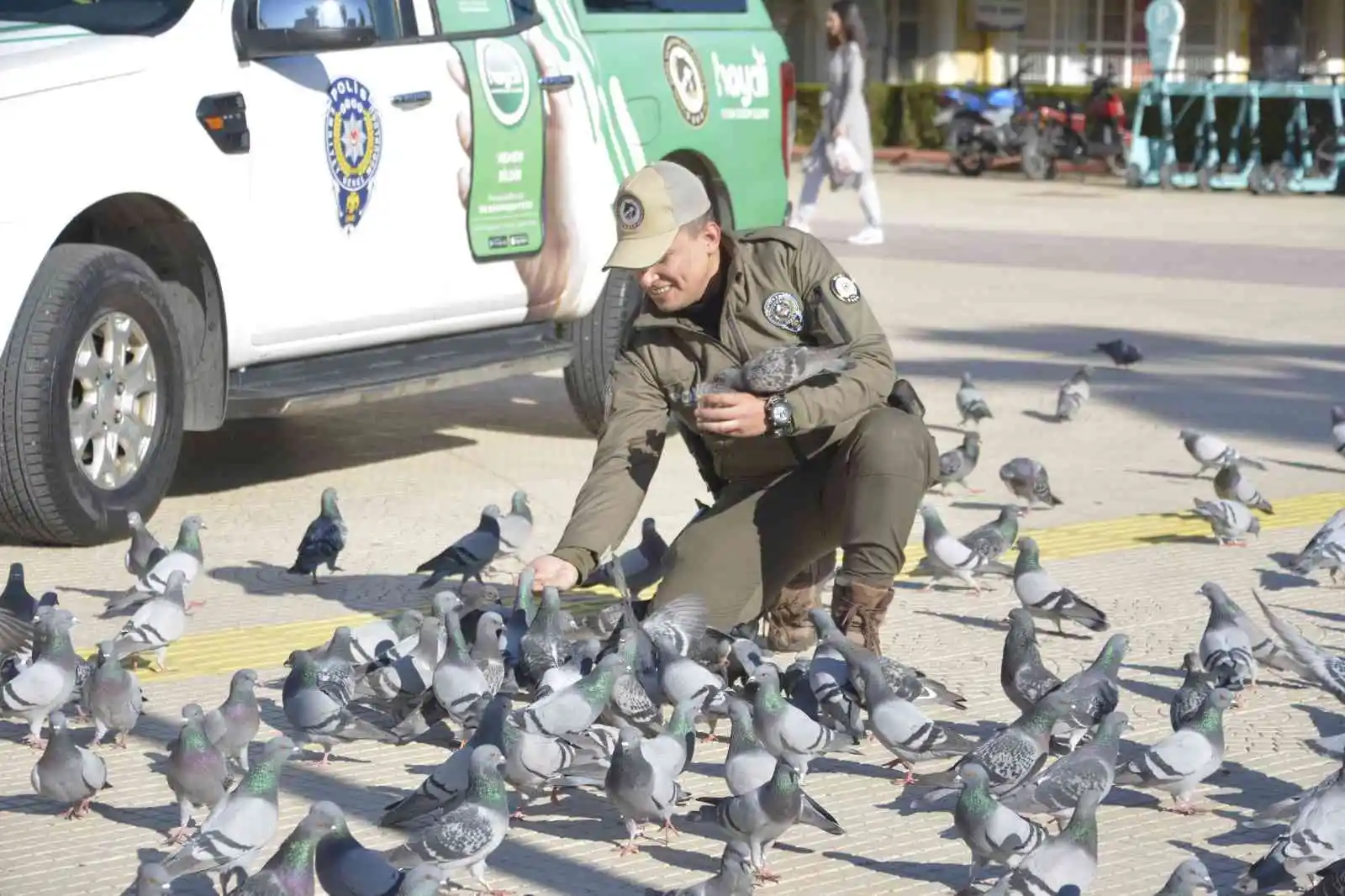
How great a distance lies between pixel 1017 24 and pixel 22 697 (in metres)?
37.3

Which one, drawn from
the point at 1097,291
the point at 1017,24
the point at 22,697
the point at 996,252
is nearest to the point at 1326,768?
the point at 22,697

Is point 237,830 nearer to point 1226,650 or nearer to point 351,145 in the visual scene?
point 1226,650

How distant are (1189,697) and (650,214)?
1.95 meters

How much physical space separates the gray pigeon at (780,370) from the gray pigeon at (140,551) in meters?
2.23

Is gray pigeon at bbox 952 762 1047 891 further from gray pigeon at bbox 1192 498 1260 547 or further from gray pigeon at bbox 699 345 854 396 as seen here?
gray pigeon at bbox 1192 498 1260 547

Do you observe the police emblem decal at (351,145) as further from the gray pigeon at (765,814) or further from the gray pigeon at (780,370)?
the gray pigeon at (765,814)

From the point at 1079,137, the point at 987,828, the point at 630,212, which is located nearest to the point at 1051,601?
the point at 630,212

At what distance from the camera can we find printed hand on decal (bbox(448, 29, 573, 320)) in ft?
32.3

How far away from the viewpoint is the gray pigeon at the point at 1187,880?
15.1 feet

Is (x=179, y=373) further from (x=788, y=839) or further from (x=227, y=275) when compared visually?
(x=788, y=839)

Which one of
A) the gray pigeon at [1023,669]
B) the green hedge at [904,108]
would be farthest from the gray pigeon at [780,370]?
the green hedge at [904,108]

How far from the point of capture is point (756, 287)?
21.8 feet

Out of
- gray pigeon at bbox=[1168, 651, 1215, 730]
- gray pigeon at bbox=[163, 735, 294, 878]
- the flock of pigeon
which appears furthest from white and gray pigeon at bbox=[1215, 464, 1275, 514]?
gray pigeon at bbox=[163, 735, 294, 878]

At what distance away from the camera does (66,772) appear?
543 centimetres
